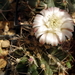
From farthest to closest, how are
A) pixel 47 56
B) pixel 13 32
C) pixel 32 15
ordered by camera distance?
pixel 13 32 → pixel 32 15 → pixel 47 56

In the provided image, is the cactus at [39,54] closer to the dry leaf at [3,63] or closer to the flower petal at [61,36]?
the flower petal at [61,36]

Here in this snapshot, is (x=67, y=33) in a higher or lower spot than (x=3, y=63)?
higher

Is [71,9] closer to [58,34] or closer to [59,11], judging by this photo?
[59,11]

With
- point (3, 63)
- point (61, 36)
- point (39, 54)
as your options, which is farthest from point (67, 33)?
point (3, 63)

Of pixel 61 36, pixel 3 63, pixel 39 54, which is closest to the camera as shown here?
pixel 61 36

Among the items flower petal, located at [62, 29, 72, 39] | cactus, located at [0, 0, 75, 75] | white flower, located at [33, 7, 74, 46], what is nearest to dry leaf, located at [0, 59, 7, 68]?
cactus, located at [0, 0, 75, 75]

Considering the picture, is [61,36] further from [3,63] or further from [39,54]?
[3,63]

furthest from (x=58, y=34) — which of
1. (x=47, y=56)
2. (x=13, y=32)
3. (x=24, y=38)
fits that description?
(x=13, y=32)

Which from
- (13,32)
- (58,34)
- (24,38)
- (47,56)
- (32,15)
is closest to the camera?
(58,34)
